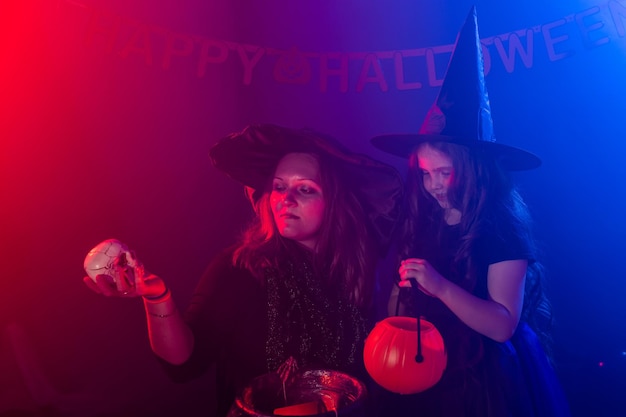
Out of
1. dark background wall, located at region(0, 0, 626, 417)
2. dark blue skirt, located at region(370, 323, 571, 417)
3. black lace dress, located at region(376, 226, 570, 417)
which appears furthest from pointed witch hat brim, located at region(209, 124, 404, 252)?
dark background wall, located at region(0, 0, 626, 417)

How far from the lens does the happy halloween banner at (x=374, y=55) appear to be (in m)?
2.49

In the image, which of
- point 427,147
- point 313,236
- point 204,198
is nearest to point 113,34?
point 204,198

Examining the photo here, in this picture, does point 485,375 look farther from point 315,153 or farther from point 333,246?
point 315,153

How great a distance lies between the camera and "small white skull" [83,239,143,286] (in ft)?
3.82

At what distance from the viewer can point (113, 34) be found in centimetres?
227

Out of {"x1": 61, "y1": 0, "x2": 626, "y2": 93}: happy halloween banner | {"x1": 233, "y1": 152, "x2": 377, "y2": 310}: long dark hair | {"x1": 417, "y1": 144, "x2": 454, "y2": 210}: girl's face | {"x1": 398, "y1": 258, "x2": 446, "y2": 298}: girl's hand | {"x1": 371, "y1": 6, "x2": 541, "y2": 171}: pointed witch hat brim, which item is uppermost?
{"x1": 61, "y1": 0, "x2": 626, "y2": 93}: happy halloween banner

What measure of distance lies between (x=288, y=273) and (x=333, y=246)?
24 centimetres

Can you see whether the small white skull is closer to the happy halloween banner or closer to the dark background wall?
the dark background wall

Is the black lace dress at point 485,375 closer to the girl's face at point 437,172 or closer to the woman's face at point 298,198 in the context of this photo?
the girl's face at point 437,172

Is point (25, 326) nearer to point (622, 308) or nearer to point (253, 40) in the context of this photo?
point (253, 40)

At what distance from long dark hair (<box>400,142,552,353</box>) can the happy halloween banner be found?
111cm

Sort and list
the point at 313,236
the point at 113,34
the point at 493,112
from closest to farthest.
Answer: the point at 313,236, the point at 113,34, the point at 493,112

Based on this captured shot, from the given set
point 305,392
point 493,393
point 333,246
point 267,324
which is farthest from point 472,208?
point 305,392

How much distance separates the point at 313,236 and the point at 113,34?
4.98 feet
